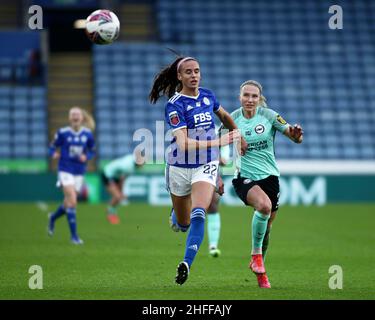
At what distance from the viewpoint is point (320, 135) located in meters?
30.3

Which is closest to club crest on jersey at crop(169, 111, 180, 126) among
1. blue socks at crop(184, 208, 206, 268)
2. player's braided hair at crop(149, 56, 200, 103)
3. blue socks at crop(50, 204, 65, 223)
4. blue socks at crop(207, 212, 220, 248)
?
player's braided hair at crop(149, 56, 200, 103)

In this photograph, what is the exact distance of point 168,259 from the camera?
40.8ft

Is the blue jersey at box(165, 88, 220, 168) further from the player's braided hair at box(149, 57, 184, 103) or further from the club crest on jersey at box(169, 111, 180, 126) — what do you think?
the player's braided hair at box(149, 57, 184, 103)

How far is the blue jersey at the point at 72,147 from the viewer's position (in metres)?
15.6

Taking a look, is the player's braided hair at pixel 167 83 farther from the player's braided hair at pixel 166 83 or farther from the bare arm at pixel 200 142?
the bare arm at pixel 200 142

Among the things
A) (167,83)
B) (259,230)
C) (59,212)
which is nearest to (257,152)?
(259,230)

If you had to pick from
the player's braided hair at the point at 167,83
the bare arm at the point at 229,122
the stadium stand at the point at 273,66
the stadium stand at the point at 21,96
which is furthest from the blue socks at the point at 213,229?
the stadium stand at the point at 273,66

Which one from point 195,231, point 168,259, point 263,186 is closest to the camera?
point 195,231

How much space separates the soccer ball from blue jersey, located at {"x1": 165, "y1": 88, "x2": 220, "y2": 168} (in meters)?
1.31

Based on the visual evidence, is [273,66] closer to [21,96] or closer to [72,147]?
A: [21,96]

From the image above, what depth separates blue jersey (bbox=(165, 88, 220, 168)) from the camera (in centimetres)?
932

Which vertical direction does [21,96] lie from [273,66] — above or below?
below

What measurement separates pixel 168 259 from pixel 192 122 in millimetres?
3497
